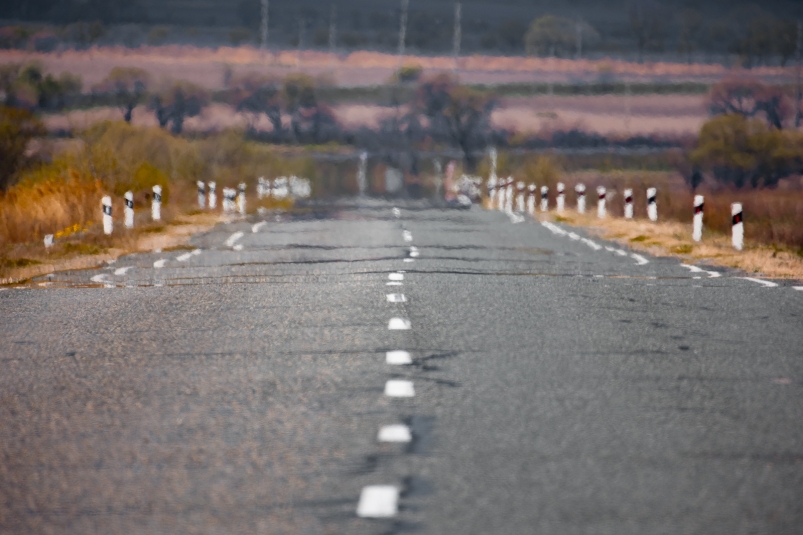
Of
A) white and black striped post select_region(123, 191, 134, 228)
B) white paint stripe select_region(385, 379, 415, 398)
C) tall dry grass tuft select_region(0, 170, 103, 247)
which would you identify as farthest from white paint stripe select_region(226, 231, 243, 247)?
white paint stripe select_region(385, 379, 415, 398)

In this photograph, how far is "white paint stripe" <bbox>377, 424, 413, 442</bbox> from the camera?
675 cm

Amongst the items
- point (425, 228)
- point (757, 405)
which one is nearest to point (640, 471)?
point (757, 405)

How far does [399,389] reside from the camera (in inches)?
323

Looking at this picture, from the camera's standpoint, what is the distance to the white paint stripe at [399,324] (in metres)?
11.1

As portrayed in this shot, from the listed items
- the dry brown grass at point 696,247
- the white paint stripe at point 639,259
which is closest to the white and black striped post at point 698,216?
the dry brown grass at point 696,247

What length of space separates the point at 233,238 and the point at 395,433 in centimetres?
1940

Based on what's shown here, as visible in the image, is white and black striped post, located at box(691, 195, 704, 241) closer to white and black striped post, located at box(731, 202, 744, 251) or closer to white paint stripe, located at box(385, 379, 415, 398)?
white and black striped post, located at box(731, 202, 744, 251)

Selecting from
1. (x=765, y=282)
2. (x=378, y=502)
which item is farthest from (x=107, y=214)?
(x=378, y=502)

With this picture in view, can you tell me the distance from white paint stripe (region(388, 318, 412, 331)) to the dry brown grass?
746 centimetres

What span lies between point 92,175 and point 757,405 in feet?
94.5

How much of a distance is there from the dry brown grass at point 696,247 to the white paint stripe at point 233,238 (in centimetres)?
764

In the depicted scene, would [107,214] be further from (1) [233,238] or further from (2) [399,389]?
(2) [399,389]

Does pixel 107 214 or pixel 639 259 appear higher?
pixel 107 214

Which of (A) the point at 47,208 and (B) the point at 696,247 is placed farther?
(A) the point at 47,208
